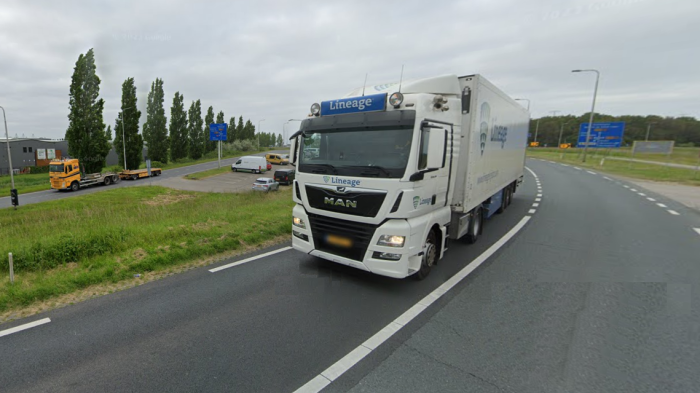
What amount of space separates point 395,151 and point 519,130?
805 centimetres

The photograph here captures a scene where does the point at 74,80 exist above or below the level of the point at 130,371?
above

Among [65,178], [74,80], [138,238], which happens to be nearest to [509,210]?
[138,238]

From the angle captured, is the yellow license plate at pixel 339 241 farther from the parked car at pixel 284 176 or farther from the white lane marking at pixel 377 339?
the parked car at pixel 284 176

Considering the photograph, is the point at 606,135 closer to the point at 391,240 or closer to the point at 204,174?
the point at 391,240

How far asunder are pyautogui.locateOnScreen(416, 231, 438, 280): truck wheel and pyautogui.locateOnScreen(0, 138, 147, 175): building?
56105 mm

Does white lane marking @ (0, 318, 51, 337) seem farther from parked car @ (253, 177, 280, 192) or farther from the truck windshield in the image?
parked car @ (253, 177, 280, 192)

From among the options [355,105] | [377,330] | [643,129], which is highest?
[643,129]

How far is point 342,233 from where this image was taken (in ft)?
15.4

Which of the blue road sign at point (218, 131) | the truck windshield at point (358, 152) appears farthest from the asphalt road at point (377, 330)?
the blue road sign at point (218, 131)

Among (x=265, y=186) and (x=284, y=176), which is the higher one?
(x=284, y=176)

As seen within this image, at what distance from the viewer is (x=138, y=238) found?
6.40 m

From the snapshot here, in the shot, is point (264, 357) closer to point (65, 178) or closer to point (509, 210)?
point (509, 210)

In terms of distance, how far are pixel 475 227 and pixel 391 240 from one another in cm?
354

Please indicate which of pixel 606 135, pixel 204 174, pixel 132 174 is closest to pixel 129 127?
pixel 132 174
